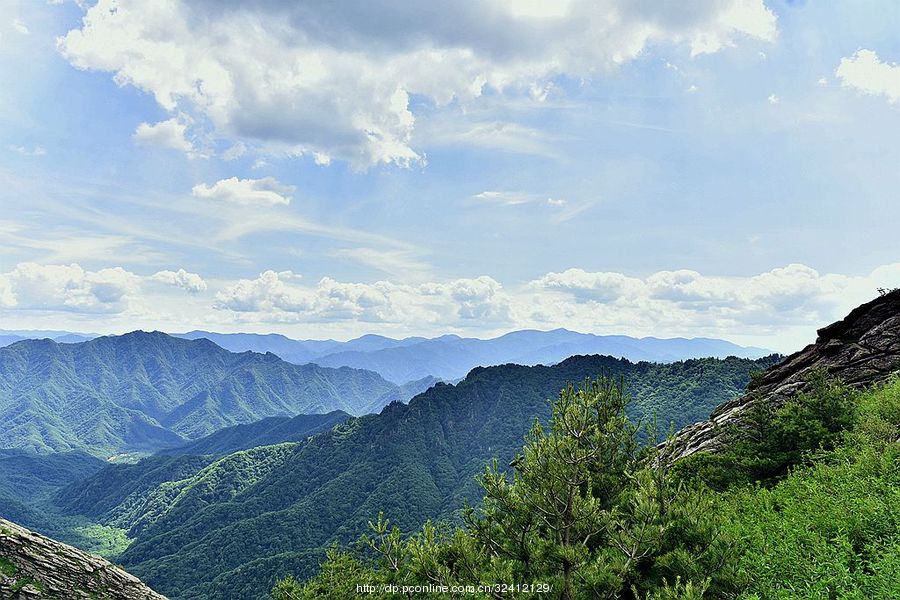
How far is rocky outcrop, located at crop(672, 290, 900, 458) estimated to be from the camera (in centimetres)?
4003

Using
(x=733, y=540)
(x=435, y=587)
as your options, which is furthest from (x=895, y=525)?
(x=435, y=587)

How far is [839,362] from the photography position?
4294 cm

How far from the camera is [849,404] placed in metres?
31.3

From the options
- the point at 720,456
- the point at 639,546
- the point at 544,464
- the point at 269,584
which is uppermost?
the point at 544,464

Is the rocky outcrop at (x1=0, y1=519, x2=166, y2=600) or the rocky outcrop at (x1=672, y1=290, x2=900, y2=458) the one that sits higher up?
the rocky outcrop at (x1=672, y1=290, x2=900, y2=458)

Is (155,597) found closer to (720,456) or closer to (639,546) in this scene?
(639,546)

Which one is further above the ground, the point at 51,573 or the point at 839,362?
the point at 839,362

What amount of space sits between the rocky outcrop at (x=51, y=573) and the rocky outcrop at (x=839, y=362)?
Answer: 46.4 m

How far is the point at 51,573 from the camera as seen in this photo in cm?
2752

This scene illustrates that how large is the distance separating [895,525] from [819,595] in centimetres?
554

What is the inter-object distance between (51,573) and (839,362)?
63.4 metres

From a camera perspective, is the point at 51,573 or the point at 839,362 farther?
the point at 839,362

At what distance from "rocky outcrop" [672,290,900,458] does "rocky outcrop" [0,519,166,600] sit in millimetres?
46353

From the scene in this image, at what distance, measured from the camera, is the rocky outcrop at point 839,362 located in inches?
1576
